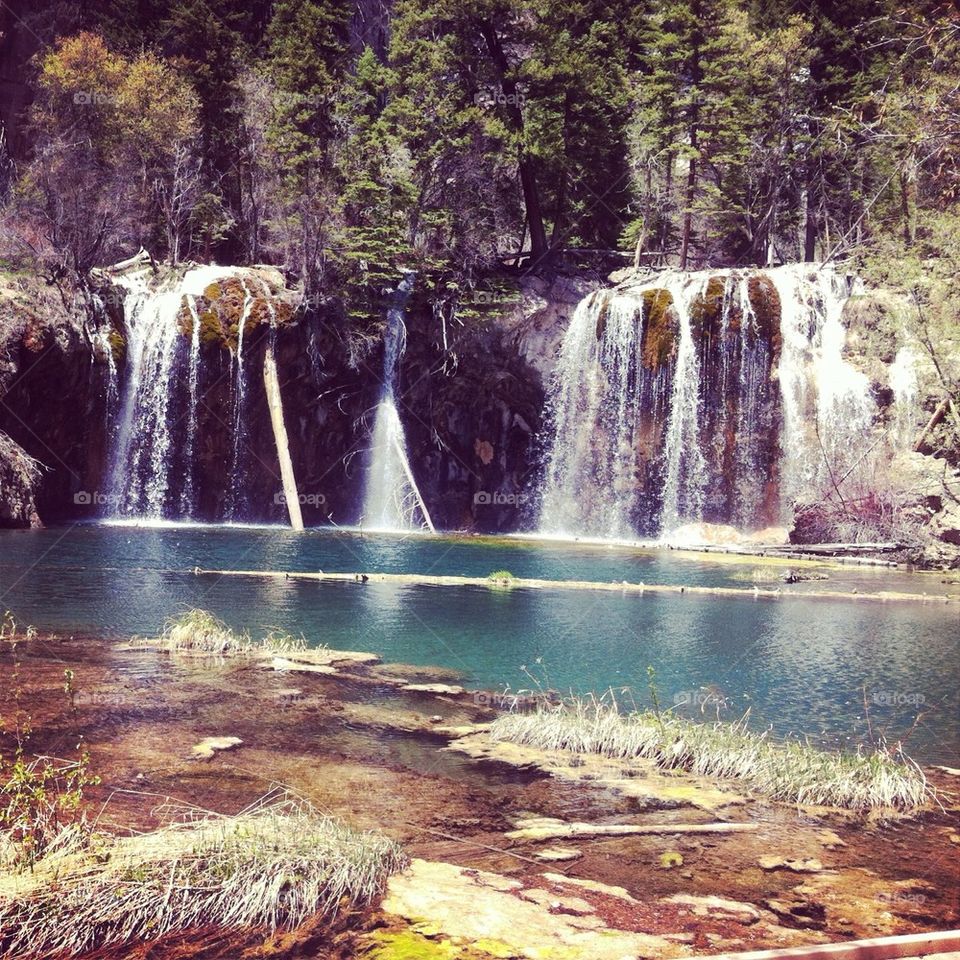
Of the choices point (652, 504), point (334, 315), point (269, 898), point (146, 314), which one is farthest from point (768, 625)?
point (146, 314)

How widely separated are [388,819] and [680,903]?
213 cm

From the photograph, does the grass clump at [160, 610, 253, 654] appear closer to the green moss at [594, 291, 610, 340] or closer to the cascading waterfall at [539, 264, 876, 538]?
the cascading waterfall at [539, 264, 876, 538]

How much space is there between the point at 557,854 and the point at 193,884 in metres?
2.30

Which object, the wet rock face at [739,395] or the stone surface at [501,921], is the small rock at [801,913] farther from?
the wet rock face at [739,395]

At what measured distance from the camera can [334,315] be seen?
1414 inches

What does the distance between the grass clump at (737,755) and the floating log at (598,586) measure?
10.6m

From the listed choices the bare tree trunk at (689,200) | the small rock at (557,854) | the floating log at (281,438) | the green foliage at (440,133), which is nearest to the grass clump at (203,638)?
the small rock at (557,854)

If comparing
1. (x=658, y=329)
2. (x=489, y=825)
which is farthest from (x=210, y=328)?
(x=489, y=825)

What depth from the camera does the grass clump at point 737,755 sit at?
7.38m

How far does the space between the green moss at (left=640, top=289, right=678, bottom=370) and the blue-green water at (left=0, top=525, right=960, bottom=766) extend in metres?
12.7

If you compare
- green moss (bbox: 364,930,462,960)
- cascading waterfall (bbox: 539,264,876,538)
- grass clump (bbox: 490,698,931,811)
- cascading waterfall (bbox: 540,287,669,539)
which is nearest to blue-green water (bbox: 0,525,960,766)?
grass clump (bbox: 490,698,931,811)

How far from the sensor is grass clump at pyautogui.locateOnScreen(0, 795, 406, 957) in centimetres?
427

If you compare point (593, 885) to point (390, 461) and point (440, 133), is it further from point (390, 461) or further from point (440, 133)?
point (440, 133)

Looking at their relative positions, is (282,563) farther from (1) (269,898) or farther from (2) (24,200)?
(2) (24,200)
